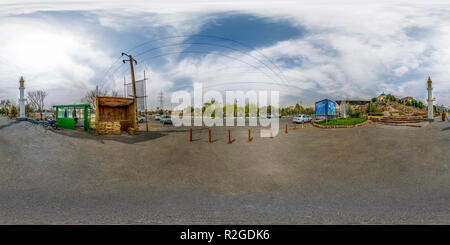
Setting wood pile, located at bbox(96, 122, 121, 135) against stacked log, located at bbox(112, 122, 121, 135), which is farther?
stacked log, located at bbox(112, 122, 121, 135)

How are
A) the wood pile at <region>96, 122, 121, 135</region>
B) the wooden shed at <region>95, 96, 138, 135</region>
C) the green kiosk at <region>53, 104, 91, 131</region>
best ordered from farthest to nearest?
1. the green kiosk at <region>53, 104, 91, 131</region>
2. the wooden shed at <region>95, 96, 138, 135</region>
3. the wood pile at <region>96, 122, 121, 135</region>

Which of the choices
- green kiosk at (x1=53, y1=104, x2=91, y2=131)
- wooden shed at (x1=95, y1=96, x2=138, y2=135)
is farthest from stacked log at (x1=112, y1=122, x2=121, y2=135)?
green kiosk at (x1=53, y1=104, x2=91, y2=131)

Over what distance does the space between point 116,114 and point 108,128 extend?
77.6 inches

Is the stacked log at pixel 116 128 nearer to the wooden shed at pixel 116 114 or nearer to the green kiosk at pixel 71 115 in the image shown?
the wooden shed at pixel 116 114

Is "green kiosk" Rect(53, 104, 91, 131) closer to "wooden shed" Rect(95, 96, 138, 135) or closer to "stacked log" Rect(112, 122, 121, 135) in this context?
"wooden shed" Rect(95, 96, 138, 135)

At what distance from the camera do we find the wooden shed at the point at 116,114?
11.0m

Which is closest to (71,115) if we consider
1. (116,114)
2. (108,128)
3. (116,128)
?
(116,114)

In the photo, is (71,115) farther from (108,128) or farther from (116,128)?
(116,128)

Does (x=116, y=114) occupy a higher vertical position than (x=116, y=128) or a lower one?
higher

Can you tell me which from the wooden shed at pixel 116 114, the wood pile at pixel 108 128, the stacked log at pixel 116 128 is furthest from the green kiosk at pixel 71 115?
the stacked log at pixel 116 128

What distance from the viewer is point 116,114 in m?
12.7

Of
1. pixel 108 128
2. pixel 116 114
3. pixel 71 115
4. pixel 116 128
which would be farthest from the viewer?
pixel 71 115

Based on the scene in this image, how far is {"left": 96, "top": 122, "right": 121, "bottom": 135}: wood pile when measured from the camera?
35.3 ft

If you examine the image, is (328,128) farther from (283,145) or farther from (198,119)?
(198,119)
